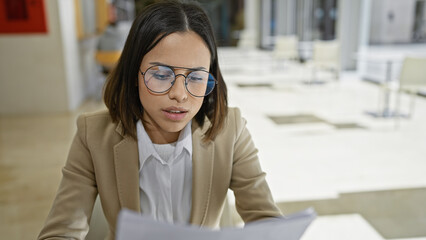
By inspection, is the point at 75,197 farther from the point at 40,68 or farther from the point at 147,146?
the point at 40,68

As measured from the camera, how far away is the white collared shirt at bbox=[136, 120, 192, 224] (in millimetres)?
1142

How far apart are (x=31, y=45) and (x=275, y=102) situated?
400cm

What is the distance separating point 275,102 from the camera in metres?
7.14

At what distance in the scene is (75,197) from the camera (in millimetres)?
1084

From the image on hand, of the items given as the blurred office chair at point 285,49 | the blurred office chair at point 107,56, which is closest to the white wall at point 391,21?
the blurred office chair at point 285,49

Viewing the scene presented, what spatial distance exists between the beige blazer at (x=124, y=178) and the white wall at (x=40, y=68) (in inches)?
222

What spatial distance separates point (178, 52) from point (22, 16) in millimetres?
6028

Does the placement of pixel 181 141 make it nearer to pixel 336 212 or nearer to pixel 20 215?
pixel 336 212

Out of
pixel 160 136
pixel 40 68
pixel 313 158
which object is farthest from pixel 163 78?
pixel 40 68

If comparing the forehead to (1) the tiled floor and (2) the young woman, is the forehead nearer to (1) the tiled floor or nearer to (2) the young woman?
(2) the young woman

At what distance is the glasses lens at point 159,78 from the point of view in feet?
3.23

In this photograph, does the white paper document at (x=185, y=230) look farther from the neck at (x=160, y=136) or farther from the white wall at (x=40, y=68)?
the white wall at (x=40, y=68)

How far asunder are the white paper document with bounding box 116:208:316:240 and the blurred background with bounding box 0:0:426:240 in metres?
0.61

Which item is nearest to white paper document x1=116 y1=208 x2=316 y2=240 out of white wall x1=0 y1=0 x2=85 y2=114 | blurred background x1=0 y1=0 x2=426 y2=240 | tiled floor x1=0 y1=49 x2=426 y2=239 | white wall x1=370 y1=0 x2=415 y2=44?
blurred background x1=0 y1=0 x2=426 y2=240
